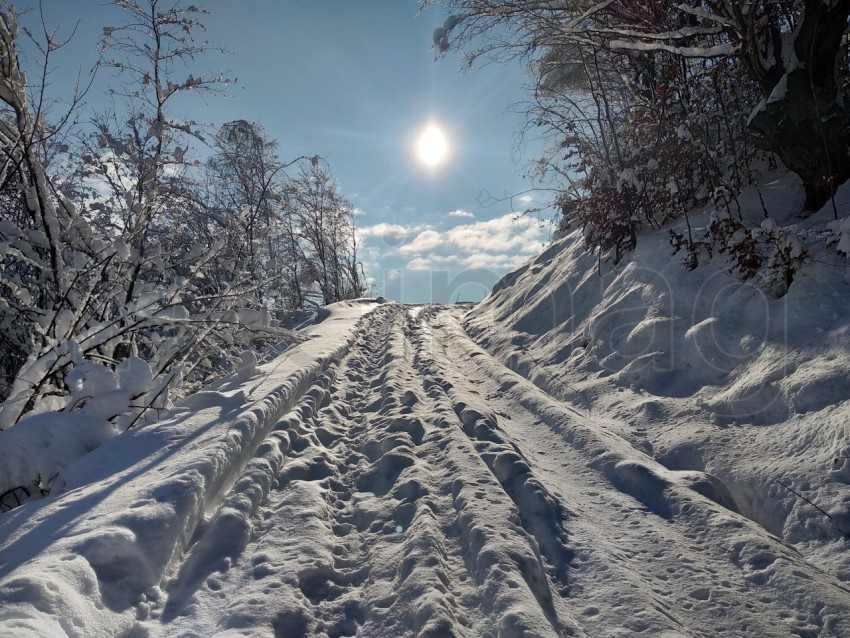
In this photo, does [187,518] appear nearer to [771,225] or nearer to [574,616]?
[574,616]

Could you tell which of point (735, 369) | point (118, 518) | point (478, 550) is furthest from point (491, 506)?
point (735, 369)

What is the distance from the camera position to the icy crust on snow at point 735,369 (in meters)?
2.68

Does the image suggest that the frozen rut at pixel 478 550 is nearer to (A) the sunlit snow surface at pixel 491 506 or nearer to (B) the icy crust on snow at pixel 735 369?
(A) the sunlit snow surface at pixel 491 506

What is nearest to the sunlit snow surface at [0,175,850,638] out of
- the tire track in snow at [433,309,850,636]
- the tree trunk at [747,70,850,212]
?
the tire track in snow at [433,309,850,636]

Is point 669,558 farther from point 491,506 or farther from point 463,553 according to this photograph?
point 463,553

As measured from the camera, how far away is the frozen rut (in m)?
1.77

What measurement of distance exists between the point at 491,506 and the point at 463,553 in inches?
15.0

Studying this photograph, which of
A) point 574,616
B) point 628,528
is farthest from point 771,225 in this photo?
point 574,616

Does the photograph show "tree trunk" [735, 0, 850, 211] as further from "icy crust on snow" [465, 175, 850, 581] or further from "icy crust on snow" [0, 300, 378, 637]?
"icy crust on snow" [0, 300, 378, 637]

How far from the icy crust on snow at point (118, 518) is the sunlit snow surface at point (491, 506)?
0.01 m

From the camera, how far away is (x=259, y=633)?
5.32 ft

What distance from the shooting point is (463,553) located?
85.4 inches

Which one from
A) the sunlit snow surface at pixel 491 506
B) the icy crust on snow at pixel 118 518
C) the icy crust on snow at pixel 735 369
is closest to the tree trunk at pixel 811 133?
the icy crust on snow at pixel 735 369

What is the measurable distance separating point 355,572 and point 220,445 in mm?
1245
